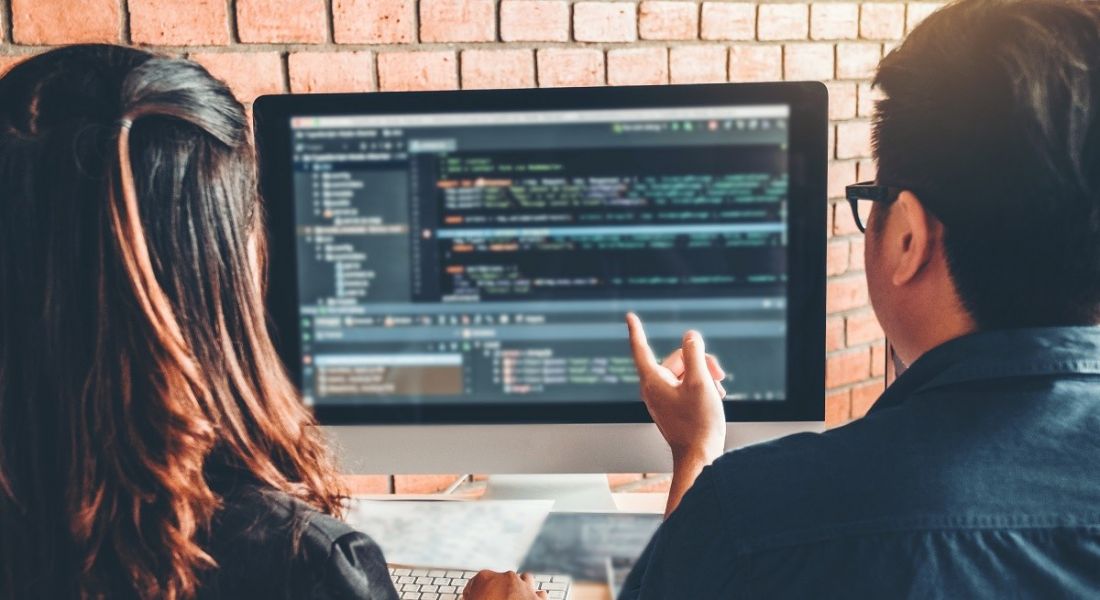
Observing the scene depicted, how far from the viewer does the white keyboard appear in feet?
2.82

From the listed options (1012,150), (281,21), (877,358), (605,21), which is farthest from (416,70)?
(877,358)

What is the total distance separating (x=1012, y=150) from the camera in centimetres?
60

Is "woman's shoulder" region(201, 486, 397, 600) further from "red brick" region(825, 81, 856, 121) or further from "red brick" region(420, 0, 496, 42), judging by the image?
"red brick" region(825, 81, 856, 121)

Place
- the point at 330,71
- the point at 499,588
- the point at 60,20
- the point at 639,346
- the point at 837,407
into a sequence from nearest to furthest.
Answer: the point at 499,588 → the point at 639,346 → the point at 60,20 → the point at 330,71 → the point at 837,407

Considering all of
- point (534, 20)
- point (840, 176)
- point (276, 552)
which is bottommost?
point (276, 552)

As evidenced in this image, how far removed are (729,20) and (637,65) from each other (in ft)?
0.66

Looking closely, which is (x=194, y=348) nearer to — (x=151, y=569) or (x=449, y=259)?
(x=151, y=569)

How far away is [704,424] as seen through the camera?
0.85 m

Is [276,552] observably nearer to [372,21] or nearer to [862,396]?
[372,21]

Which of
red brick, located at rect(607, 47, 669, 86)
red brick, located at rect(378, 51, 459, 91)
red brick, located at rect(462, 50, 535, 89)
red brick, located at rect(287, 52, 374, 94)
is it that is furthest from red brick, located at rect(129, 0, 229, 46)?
red brick, located at rect(607, 47, 669, 86)

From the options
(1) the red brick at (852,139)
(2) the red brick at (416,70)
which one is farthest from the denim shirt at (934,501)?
(1) the red brick at (852,139)

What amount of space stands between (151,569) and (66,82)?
1.13 ft

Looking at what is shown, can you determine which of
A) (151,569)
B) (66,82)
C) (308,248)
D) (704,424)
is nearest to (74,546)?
(151,569)

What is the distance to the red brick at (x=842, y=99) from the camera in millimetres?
1685
